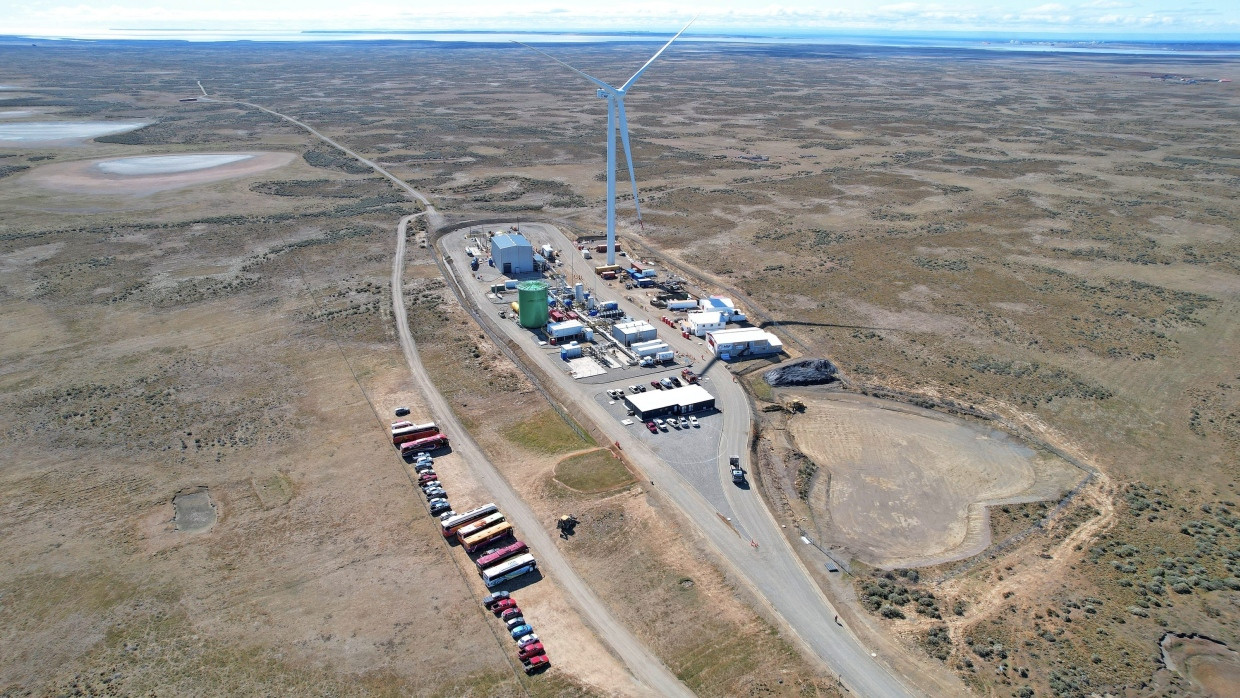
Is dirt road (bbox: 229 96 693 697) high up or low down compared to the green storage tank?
down

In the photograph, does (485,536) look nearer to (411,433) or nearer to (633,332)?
(411,433)

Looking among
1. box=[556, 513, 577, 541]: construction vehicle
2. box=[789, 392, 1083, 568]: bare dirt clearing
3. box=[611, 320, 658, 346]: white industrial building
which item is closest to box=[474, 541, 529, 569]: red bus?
box=[556, 513, 577, 541]: construction vehicle

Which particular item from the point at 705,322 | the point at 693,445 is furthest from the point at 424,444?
the point at 705,322

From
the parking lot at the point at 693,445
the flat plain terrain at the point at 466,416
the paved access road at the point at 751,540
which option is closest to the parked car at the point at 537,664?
the flat plain terrain at the point at 466,416

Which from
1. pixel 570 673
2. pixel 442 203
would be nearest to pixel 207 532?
pixel 570 673

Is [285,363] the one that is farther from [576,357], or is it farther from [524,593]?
[524,593]

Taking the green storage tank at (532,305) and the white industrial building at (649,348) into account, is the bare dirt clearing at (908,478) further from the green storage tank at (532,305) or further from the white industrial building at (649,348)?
the green storage tank at (532,305)

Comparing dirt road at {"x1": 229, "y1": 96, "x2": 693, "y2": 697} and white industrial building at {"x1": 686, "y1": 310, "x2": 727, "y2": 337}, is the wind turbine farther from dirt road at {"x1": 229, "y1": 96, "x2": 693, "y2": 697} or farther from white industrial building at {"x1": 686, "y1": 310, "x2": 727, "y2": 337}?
dirt road at {"x1": 229, "y1": 96, "x2": 693, "y2": 697}

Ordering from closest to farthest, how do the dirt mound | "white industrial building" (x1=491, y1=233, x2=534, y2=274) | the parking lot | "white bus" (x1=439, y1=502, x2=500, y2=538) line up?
"white bus" (x1=439, y1=502, x2=500, y2=538) → the parking lot → the dirt mound → "white industrial building" (x1=491, y1=233, x2=534, y2=274)
